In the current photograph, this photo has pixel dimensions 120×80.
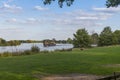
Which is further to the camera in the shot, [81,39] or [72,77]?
[81,39]

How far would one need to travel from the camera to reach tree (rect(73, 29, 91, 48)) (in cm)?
10588

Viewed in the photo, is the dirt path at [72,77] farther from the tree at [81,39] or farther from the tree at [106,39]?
the tree at [106,39]

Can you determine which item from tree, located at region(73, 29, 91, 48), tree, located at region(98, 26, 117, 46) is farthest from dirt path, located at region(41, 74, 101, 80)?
tree, located at region(98, 26, 117, 46)

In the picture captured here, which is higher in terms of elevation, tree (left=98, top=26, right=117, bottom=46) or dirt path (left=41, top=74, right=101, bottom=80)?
tree (left=98, top=26, right=117, bottom=46)

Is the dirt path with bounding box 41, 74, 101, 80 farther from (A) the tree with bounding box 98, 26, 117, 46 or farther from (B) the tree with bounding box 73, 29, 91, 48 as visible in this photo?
(A) the tree with bounding box 98, 26, 117, 46

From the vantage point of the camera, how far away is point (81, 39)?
106 m

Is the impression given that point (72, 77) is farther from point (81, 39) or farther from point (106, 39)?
point (106, 39)

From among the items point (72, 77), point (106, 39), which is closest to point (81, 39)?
point (106, 39)

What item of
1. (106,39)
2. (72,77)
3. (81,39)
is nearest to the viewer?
(72,77)

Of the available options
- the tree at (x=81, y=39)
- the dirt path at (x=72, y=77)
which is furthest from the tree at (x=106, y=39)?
the dirt path at (x=72, y=77)

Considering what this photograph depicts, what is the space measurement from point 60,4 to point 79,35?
88320mm

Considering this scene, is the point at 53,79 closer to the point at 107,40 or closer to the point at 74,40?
the point at 74,40

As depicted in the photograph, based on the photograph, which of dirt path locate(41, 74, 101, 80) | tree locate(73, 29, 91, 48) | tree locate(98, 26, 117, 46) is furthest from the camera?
tree locate(98, 26, 117, 46)

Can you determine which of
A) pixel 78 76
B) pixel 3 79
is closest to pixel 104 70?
pixel 78 76
